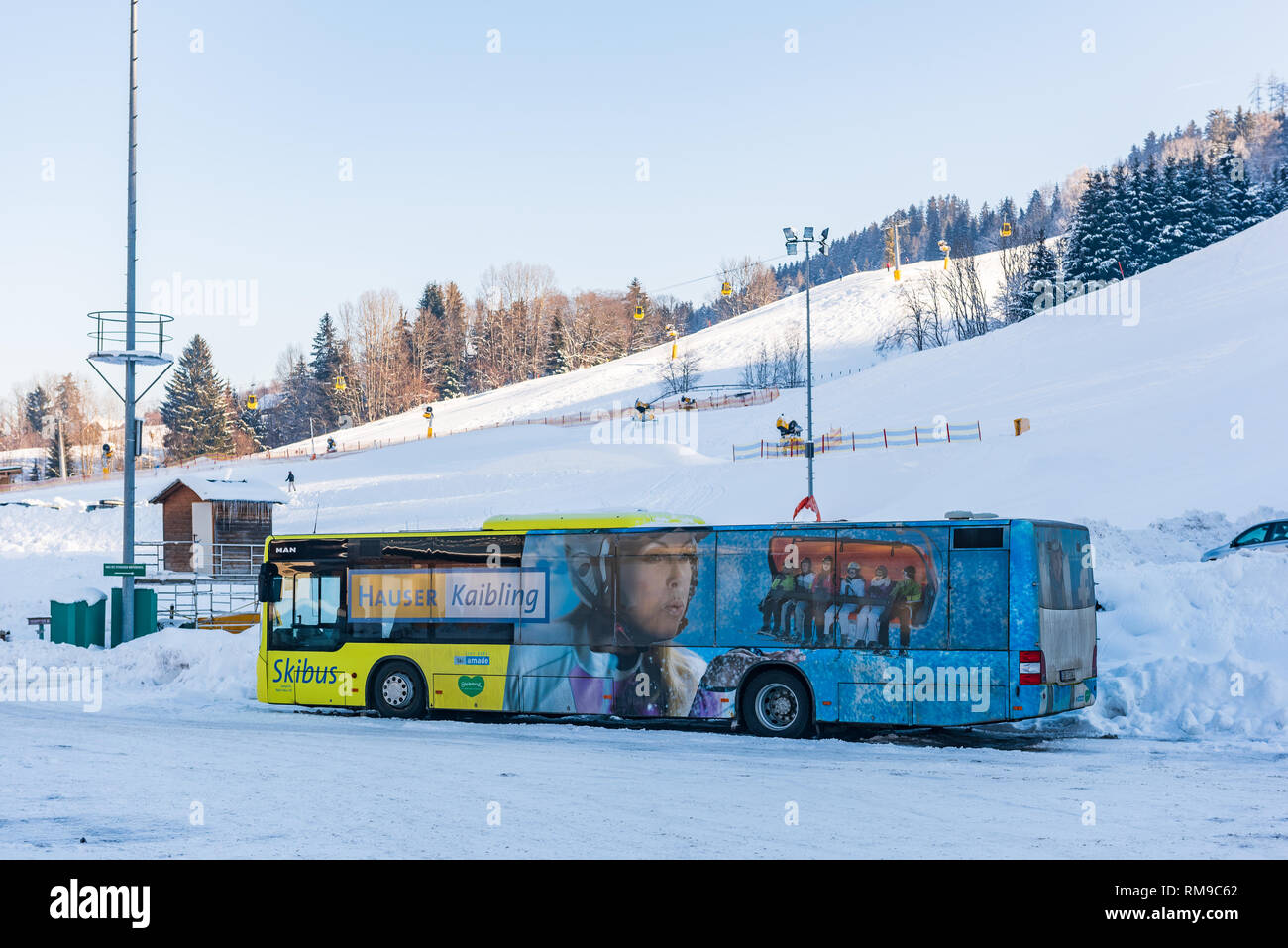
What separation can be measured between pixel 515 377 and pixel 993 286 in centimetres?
6653

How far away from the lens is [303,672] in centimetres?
1692

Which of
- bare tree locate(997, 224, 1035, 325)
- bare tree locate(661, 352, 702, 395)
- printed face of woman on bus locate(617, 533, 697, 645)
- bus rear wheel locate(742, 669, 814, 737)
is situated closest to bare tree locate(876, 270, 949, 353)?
bare tree locate(997, 224, 1035, 325)

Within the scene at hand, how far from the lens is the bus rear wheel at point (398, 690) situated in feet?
53.3

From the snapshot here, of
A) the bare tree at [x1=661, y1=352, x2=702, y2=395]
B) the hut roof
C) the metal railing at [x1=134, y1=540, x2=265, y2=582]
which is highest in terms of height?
the bare tree at [x1=661, y1=352, x2=702, y2=395]

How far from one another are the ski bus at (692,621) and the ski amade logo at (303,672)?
3 centimetres

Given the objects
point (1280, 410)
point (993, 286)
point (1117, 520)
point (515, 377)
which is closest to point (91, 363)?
point (1117, 520)

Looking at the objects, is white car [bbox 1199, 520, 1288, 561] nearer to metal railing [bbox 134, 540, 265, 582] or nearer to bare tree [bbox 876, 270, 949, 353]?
metal railing [bbox 134, 540, 265, 582]

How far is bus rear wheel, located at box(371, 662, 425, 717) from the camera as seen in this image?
16.2 metres

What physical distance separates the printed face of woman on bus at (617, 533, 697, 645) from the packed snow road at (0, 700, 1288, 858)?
1385mm

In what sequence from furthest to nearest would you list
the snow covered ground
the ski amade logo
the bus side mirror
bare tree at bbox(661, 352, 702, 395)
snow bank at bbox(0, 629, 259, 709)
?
bare tree at bbox(661, 352, 702, 395)
snow bank at bbox(0, 629, 259, 709)
the bus side mirror
the ski amade logo
the snow covered ground

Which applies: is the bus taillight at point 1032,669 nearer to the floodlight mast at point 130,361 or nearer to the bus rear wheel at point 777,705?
the bus rear wheel at point 777,705

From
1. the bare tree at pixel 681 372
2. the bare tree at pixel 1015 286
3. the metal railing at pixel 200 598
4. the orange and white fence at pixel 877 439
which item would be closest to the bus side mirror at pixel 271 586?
the metal railing at pixel 200 598
